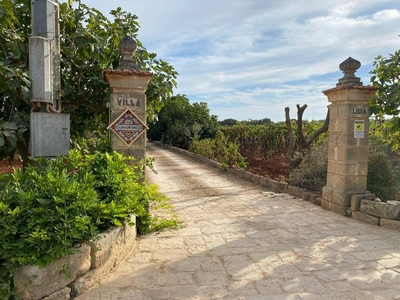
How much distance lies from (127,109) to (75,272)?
2.24 meters

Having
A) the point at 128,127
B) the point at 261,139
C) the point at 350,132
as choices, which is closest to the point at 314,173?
the point at 350,132

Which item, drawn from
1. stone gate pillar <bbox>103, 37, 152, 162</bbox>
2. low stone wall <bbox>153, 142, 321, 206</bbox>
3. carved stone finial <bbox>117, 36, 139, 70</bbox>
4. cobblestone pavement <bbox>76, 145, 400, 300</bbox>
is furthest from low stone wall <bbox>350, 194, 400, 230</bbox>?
carved stone finial <bbox>117, 36, 139, 70</bbox>


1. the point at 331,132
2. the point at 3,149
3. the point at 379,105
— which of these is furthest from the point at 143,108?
the point at 379,105

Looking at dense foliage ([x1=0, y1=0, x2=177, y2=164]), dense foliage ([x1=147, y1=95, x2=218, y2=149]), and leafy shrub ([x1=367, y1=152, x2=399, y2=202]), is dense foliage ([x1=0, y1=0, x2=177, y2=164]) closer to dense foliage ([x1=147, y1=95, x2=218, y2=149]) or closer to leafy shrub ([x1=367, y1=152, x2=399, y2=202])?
leafy shrub ([x1=367, y1=152, x2=399, y2=202])

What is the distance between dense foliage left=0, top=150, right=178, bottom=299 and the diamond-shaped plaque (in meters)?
0.82

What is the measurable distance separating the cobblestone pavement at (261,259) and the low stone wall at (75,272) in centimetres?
11

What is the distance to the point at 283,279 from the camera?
2.82m

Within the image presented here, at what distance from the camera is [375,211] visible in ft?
15.0

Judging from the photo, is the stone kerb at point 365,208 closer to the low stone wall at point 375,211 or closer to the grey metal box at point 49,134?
the low stone wall at point 375,211

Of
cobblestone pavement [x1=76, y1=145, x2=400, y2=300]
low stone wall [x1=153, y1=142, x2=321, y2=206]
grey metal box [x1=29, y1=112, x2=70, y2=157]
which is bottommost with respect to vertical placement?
cobblestone pavement [x1=76, y1=145, x2=400, y2=300]

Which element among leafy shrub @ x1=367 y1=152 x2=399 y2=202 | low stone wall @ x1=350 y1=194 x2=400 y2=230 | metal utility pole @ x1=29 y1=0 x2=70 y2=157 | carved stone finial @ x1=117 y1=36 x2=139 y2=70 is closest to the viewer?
metal utility pole @ x1=29 y1=0 x2=70 y2=157

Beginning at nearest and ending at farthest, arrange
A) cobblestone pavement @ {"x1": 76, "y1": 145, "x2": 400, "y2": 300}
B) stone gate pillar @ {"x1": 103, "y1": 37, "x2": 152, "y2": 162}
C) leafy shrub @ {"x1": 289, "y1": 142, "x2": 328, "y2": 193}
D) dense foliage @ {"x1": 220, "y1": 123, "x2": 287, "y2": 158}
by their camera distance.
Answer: cobblestone pavement @ {"x1": 76, "y1": 145, "x2": 400, "y2": 300}, stone gate pillar @ {"x1": 103, "y1": 37, "x2": 152, "y2": 162}, leafy shrub @ {"x1": 289, "y1": 142, "x2": 328, "y2": 193}, dense foliage @ {"x1": 220, "y1": 123, "x2": 287, "y2": 158}

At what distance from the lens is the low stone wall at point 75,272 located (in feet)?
7.43

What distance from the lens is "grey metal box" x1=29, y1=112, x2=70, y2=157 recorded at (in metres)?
3.32
